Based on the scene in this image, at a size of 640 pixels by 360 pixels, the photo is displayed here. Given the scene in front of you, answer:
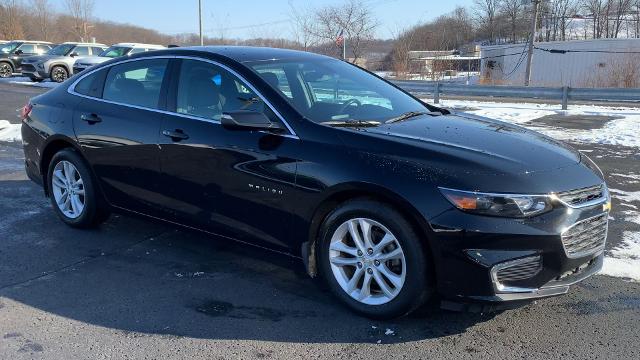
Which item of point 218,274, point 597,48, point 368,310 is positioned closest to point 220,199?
point 218,274

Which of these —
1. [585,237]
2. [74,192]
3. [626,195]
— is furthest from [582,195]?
[74,192]

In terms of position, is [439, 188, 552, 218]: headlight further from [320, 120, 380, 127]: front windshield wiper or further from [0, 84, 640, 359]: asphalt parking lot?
[320, 120, 380, 127]: front windshield wiper

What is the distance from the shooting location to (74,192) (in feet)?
17.2

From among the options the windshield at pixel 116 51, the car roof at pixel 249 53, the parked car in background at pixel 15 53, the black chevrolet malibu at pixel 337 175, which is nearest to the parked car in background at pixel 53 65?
the windshield at pixel 116 51

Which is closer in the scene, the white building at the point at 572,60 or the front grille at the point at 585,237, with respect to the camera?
the front grille at the point at 585,237

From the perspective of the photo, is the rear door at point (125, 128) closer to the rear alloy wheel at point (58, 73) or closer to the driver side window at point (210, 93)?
the driver side window at point (210, 93)

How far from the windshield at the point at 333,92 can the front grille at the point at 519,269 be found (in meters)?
1.35

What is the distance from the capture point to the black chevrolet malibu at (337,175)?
3199 mm

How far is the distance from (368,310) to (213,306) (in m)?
1.00

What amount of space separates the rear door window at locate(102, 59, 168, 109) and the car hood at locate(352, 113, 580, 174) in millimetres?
1839

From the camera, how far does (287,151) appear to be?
3.78 meters

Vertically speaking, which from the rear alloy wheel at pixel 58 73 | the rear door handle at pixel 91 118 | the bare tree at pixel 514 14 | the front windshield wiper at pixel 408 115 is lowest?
the rear door handle at pixel 91 118

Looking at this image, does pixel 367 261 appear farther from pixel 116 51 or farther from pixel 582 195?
pixel 116 51

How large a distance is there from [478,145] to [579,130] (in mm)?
9259
